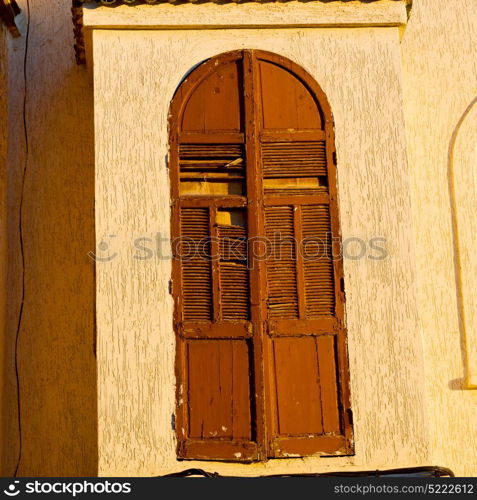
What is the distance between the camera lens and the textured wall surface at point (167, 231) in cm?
763

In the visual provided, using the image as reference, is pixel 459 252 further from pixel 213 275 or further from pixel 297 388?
pixel 213 275

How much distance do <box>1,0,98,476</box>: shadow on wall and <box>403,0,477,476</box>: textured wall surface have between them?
2.94 meters

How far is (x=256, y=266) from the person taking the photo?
7.83 metres

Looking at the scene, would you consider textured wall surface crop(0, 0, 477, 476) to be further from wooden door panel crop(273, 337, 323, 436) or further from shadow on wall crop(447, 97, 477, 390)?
wooden door panel crop(273, 337, 323, 436)

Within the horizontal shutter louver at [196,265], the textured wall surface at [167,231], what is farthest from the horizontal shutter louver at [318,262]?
the horizontal shutter louver at [196,265]

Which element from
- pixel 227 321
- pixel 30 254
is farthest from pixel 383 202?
pixel 30 254

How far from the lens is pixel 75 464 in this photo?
849cm

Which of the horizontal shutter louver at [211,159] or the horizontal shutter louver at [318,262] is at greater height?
the horizontal shutter louver at [211,159]

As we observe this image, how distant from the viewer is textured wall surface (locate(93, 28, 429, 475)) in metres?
7.63

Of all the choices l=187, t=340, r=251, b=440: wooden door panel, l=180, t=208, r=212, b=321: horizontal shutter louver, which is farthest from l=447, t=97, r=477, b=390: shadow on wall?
l=180, t=208, r=212, b=321: horizontal shutter louver

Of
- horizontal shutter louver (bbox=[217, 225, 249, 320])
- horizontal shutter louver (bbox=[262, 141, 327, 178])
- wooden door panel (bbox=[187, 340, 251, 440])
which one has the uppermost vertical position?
horizontal shutter louver (bbox=[262, 141, 327, 178])

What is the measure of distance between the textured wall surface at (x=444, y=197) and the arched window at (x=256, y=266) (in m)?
1.21

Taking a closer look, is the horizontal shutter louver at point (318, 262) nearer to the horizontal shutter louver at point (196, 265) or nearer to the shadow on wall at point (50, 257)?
the horizontal shutter louver at point (196, 265)

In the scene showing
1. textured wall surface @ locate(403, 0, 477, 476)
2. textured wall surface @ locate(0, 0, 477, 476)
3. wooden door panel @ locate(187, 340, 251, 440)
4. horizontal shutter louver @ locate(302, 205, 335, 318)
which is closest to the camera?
wooden door panel @ locate(187, 340, 251, 440)
